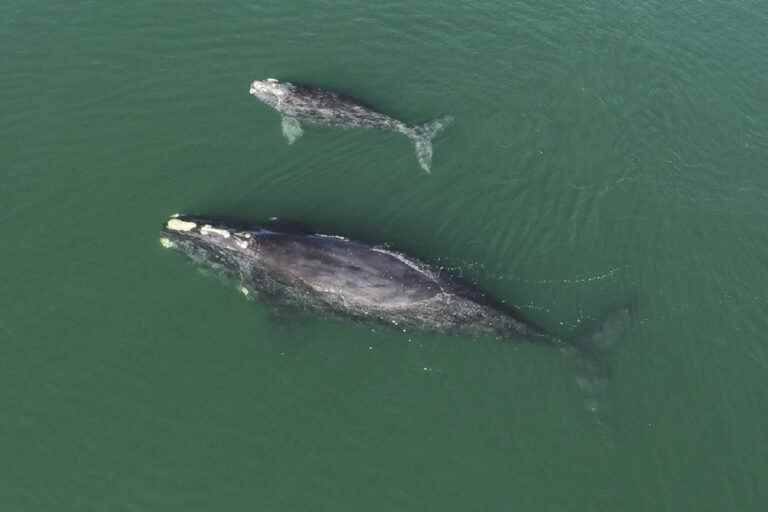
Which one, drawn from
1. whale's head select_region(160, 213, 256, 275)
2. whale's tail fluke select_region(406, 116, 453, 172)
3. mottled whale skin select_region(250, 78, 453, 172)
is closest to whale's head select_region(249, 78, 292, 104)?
mottled whale skin select_region(250, 78, 453, 172)

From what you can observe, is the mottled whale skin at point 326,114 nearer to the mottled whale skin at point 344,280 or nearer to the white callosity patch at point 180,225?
the white callosity patch at point 180,225

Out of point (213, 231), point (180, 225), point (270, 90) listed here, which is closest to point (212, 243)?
point (213, 231)

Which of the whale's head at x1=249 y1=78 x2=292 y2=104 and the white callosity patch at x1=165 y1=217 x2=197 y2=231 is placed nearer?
the white callosity patch at x1=165 y1=217 x2=197 y2=231

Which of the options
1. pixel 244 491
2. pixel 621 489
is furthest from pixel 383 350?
pixel 621 489

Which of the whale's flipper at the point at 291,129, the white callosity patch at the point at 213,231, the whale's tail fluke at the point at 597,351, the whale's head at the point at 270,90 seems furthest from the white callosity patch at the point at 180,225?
the whale's tail fluke at the point at 597,351

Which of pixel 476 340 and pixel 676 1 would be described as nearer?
pixel 476 340

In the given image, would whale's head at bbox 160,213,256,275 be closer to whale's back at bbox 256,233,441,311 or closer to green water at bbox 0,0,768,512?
whale's back at bbox 256,233,441,311

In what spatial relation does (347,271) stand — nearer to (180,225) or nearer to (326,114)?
(180,225)

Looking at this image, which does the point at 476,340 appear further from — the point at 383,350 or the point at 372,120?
the point at 372,120
